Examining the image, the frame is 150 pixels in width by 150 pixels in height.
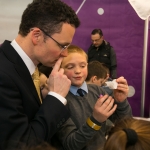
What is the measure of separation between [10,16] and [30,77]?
3053 mm

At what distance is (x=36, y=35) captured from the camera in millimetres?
1017

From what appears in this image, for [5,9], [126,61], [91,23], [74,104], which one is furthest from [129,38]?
[74,104]

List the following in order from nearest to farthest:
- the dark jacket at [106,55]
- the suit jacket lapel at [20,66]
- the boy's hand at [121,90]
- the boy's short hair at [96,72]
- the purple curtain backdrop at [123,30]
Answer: the suit jacket lapel at [20,66] → the boy's hand at [121,90] → the boy's short hair at [96,72] → the purple curtain backdrop at [123,30] → the dark jacket at [106,55]

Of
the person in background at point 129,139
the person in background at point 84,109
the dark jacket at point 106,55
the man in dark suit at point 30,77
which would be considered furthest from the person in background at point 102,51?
the person in background at point 129,139

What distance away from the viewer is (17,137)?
0.86 m

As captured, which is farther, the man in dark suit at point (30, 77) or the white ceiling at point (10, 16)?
the white ceiling at point (10, 16)

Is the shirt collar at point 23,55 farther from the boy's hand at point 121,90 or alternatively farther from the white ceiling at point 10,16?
the white ceiling at point 10,16

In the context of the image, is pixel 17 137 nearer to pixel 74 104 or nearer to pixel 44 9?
pixel 74 104

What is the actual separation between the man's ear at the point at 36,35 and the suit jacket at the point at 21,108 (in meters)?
0.09

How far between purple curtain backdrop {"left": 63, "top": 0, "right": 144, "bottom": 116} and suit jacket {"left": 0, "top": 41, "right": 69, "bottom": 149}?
2.81 meters

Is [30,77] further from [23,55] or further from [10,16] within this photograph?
[10,16]

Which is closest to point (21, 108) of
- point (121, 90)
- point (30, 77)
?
point (30, 77)

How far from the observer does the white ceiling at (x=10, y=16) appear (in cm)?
377

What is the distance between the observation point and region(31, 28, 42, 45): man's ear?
1.01m
